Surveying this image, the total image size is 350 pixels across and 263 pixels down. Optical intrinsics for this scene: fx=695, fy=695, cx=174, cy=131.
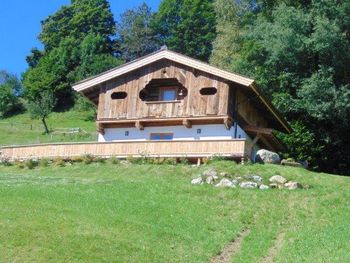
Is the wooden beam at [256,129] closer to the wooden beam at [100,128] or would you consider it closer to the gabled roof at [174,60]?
the gabled roof at [174,60]

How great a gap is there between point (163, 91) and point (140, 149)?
709 centimetres

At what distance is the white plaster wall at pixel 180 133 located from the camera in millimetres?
42188

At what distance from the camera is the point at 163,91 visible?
1805 inches

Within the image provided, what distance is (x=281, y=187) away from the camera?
32.6 meters

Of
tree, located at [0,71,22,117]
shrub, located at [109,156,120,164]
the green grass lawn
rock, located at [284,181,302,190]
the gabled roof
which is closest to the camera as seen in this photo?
the green grass lawn

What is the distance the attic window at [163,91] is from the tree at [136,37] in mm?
62893

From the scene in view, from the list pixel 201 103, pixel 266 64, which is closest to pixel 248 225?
pixel 201 103

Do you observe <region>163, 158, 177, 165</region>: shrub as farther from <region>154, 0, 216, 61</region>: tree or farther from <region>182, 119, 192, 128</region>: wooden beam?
<region>154, 0, 216, 61</region>: tree

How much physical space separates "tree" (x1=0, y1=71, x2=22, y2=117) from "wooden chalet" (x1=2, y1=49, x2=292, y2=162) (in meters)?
59.8

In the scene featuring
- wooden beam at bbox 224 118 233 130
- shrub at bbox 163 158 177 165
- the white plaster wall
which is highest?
wooden beam at bbox 224 118 233 130

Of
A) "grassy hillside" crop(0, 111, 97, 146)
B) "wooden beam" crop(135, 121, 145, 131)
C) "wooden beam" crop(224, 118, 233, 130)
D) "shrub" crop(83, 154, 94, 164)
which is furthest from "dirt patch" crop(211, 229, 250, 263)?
"grassy hillside" crop(0, 111, 97, 146)

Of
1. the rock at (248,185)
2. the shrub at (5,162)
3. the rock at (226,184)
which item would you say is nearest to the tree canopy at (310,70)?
the rock at (248,185)

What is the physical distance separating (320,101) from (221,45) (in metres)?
19.8

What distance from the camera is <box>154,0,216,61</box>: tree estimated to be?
103 m
